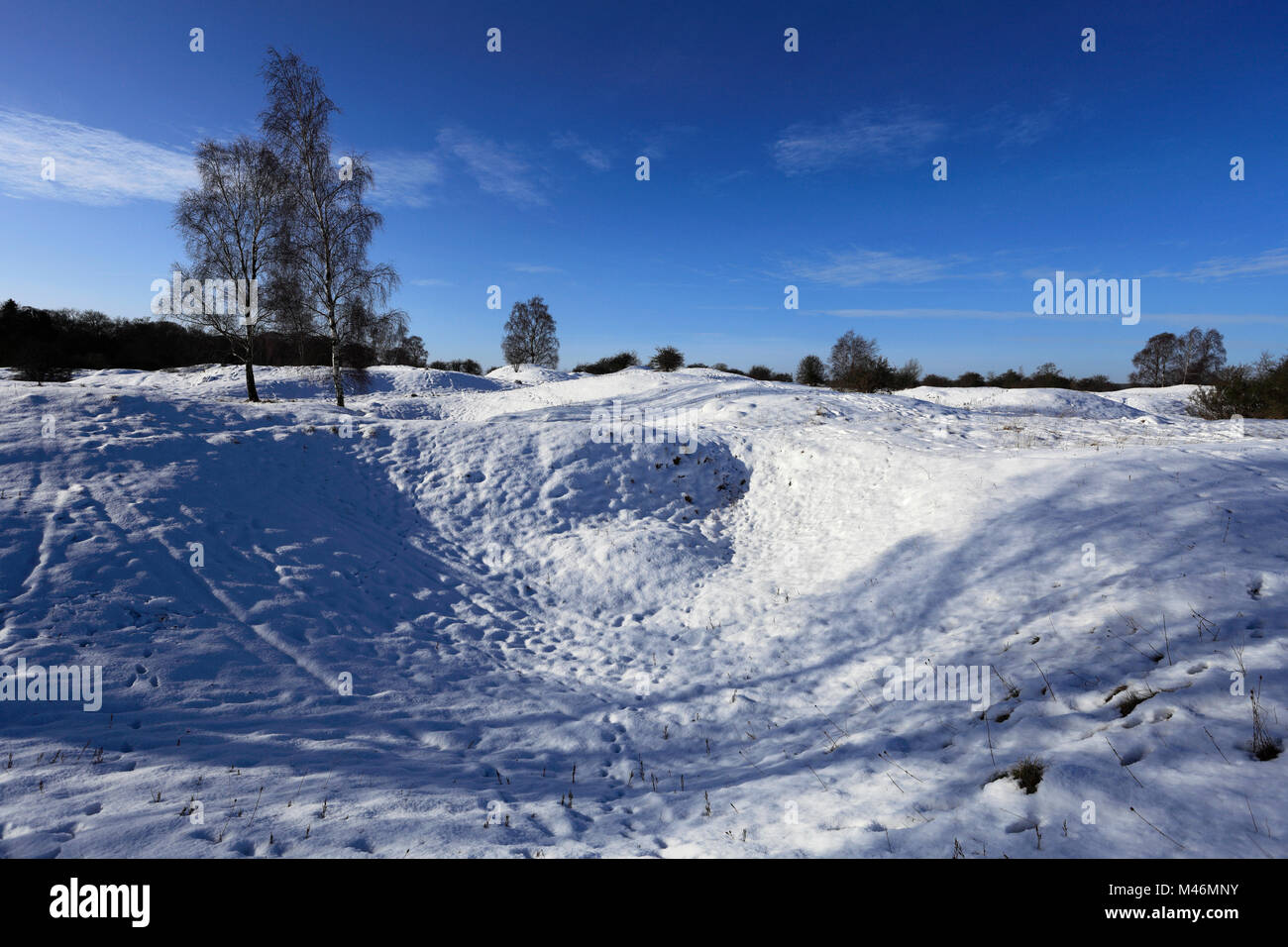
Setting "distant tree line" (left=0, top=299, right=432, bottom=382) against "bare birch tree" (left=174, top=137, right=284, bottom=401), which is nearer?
"bare birch tree" (left=174, top=137, right=284, bottom=401)

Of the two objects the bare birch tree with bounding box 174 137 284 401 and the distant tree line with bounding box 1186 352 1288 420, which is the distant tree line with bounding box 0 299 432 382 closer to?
the bare birch tree with bounding box 174 137 284 401

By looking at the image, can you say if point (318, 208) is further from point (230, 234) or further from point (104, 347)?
point (104, 347)

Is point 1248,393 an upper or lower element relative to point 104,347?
lower

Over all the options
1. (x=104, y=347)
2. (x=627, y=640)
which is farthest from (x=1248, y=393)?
(x=104, y=347)

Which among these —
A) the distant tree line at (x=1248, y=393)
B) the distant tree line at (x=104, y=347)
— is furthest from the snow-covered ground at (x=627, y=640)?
the distant tree line at (x=104, y=347)

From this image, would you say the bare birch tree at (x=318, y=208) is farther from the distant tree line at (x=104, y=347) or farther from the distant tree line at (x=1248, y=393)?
the distant tree line at (x=1248, y=393)

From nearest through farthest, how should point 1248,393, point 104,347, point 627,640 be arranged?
point 627,640 → point 1248,393 → point 104,347

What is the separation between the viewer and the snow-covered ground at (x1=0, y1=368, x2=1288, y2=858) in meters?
3.96

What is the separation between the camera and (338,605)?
8.18 m

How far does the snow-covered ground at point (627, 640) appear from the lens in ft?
13.0

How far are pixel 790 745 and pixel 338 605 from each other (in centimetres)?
750

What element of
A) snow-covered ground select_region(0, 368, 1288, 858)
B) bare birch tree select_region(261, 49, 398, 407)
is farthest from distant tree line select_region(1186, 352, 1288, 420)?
bare birch tree select_region(261, 49, 398, 407)

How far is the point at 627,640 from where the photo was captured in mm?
8633
